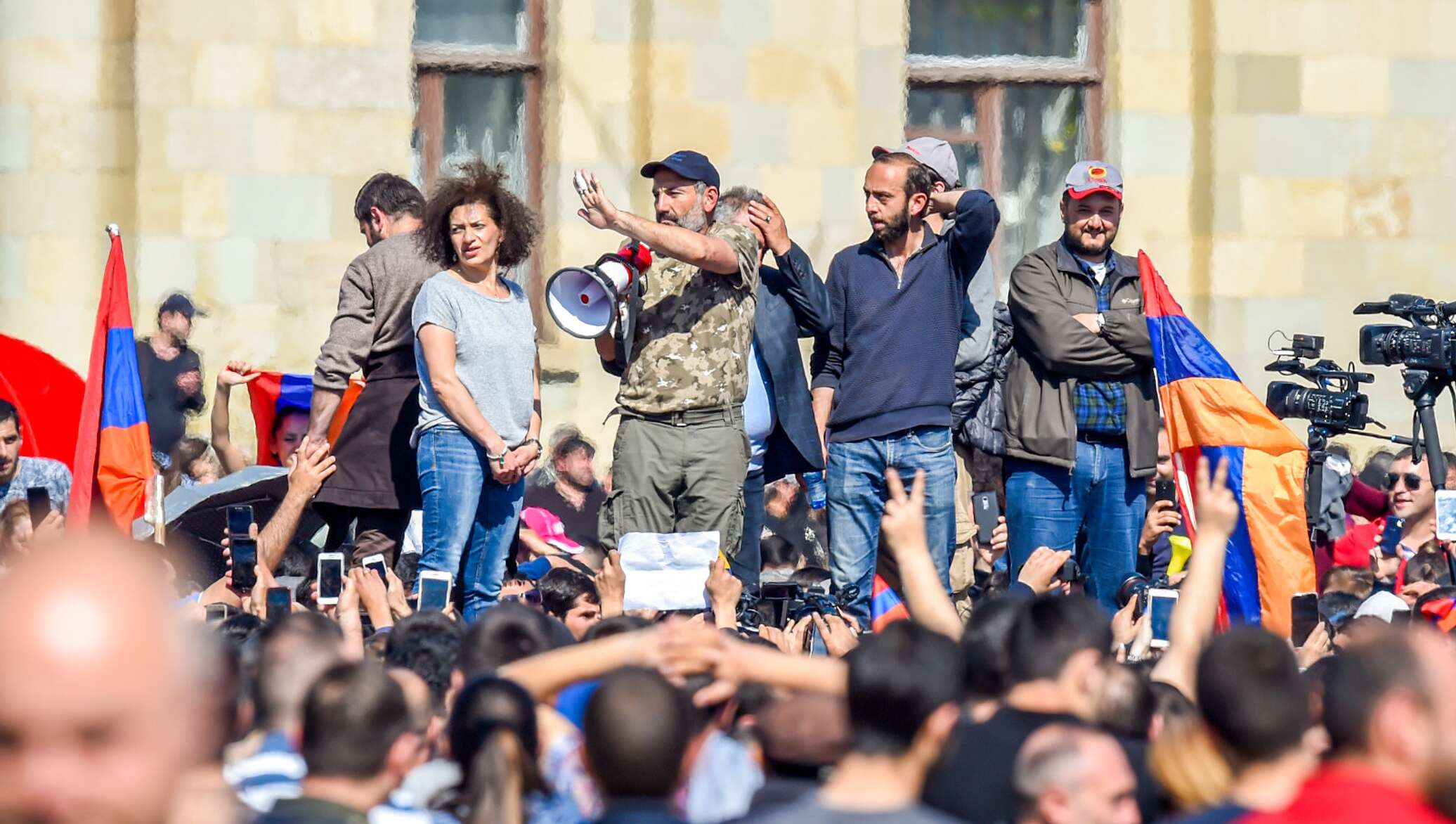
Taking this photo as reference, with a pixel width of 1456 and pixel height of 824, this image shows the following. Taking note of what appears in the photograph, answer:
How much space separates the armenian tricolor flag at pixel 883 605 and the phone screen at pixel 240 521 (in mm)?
2124

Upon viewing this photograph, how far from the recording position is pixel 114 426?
8094 mm

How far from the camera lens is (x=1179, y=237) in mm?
11930

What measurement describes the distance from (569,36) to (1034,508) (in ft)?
15.7

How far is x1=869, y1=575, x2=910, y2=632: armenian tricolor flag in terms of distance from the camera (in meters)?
7.11

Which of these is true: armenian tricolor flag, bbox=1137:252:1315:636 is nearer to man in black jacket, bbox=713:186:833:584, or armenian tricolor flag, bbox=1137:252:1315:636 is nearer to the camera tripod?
the camera tripod

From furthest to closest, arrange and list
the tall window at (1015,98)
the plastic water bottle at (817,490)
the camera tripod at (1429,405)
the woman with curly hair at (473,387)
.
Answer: the tall window at (1015,98) → the plastic water bottle at (817,490) → the camera tripod at (1429,405) → the woman with curly hair at (473,387)

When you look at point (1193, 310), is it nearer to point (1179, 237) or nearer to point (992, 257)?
point (1179, 237)

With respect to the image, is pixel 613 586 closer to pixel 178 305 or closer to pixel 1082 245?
pixel 1082 245

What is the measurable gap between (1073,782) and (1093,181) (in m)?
4.37

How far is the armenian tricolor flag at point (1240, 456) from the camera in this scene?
25.0 ft

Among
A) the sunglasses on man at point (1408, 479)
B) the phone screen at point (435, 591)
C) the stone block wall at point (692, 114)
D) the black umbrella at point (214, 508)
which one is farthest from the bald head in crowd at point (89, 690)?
the stone block wall at point (692, 114)

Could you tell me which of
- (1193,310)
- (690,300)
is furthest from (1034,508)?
(1193,310)

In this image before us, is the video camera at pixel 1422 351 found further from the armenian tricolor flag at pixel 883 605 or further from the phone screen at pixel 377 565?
the phone screen at pixel 377 565

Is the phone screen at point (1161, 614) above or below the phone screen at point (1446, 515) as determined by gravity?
below
